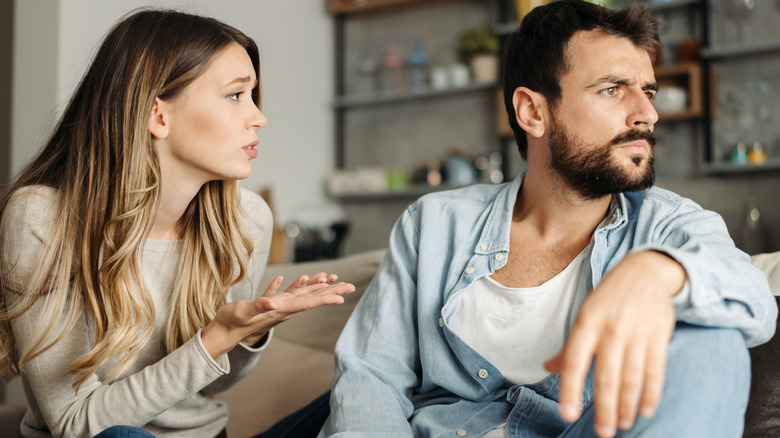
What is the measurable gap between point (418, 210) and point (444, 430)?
0.43m

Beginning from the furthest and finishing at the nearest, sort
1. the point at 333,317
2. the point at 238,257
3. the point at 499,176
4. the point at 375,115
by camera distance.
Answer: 1. the point at 375,115
2. the point at 499,176
3. the point at 333,317
4. the point at 238,257

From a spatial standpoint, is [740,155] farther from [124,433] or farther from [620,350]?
[124,433]

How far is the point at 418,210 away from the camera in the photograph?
139 cm

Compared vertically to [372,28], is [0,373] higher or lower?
lower

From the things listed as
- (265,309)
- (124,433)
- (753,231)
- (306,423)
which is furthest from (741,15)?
(124,433)

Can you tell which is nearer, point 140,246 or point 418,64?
point 140,246

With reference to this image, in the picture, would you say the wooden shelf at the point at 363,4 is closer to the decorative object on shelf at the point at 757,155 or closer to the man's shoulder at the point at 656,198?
the decorative object on shelf at the point at 757,155

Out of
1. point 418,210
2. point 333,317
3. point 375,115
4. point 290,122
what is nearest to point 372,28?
point 375,115

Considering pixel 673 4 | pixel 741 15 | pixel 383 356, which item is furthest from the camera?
pixel 673 4

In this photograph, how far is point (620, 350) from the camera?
69 centimetres

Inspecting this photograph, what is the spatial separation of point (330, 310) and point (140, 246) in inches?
24.2

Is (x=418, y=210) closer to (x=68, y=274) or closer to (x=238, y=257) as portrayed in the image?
(x=238, y=257)

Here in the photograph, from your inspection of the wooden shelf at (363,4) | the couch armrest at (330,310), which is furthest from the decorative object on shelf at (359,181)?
the couch armrest at (330,310)

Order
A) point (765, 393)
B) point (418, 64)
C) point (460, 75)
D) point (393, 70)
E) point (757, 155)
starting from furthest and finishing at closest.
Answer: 1. point (393, 70)
2. point (418, 64)
3. point (460, 75)
4. point (757, 155)
5. point (765, 393)
